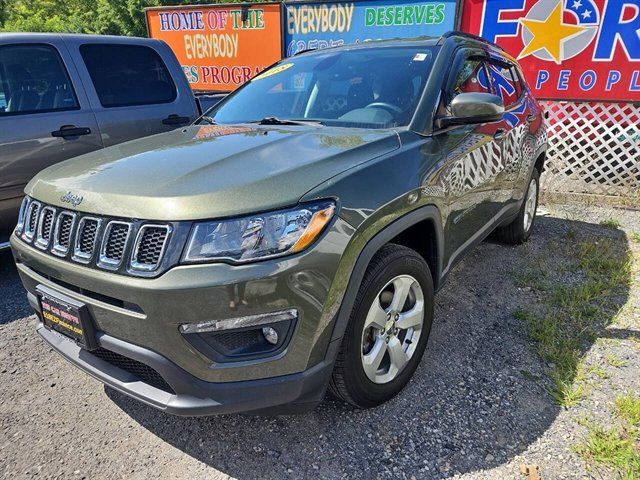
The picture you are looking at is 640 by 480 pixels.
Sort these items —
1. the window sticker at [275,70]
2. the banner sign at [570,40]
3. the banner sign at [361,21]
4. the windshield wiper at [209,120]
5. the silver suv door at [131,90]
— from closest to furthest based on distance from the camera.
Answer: the windshield wiper at [209,120] → the window sticker at [275,70] → the silver suv door at [131,90] → the banner sign at [570,40] → the banner sign at [361,21]

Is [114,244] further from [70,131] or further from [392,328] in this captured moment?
[70,131]

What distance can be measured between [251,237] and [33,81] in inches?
133

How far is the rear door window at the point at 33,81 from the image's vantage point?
376 centimetres

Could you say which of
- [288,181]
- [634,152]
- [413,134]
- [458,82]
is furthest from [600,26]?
[288,181]

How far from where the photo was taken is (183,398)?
1.77 metres

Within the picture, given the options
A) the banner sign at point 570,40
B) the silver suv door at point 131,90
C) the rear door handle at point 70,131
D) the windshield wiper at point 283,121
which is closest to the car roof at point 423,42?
the windshield wiper at point 283,121

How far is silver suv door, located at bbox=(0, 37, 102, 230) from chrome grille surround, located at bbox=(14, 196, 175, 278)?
2.01 m

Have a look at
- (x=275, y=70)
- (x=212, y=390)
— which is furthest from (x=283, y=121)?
(x=212, y=390)

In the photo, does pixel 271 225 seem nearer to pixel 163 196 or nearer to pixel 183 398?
pixel 163 196

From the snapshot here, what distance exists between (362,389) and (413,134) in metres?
1.30

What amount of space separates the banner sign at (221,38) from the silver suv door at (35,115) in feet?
17.2

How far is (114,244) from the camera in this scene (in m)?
1.77

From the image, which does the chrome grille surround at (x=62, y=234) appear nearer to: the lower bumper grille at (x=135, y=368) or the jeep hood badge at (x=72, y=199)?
the jeep hood badge at (x=72, y=199)

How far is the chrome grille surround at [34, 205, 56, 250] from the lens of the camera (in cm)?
205
